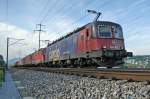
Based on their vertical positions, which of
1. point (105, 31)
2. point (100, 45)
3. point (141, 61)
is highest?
point (105, 31)

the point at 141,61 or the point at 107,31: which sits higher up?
the point at 107,31

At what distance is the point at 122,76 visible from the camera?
431 inches

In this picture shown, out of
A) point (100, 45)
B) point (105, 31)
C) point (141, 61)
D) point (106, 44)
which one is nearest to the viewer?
point (100, 45)

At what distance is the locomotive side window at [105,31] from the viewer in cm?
1967

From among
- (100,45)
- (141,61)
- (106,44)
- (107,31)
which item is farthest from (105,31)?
(141,61)

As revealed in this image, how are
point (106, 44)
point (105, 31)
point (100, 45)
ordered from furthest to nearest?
point (105, 31) → point (106, 44) → point (100, 45)

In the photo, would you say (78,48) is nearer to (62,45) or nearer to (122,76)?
(62,45)

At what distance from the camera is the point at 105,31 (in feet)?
65.2

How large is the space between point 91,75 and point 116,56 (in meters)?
5.19

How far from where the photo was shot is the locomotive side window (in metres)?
19.7

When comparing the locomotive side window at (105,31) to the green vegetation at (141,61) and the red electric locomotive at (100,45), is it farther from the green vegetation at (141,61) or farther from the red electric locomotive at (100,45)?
the green vegetation at (141,61)

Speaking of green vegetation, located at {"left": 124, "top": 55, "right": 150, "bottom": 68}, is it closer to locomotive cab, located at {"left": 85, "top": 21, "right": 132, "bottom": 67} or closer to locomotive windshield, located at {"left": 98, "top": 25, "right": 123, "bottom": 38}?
locomotive cab, located at {"left": 85, "top": 21, "right": 132, "bottom": 67}

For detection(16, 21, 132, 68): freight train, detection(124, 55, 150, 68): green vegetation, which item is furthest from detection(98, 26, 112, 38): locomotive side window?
detection(124, 55, 150, 68): green vegetation

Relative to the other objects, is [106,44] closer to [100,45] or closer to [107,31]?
[100,45]
